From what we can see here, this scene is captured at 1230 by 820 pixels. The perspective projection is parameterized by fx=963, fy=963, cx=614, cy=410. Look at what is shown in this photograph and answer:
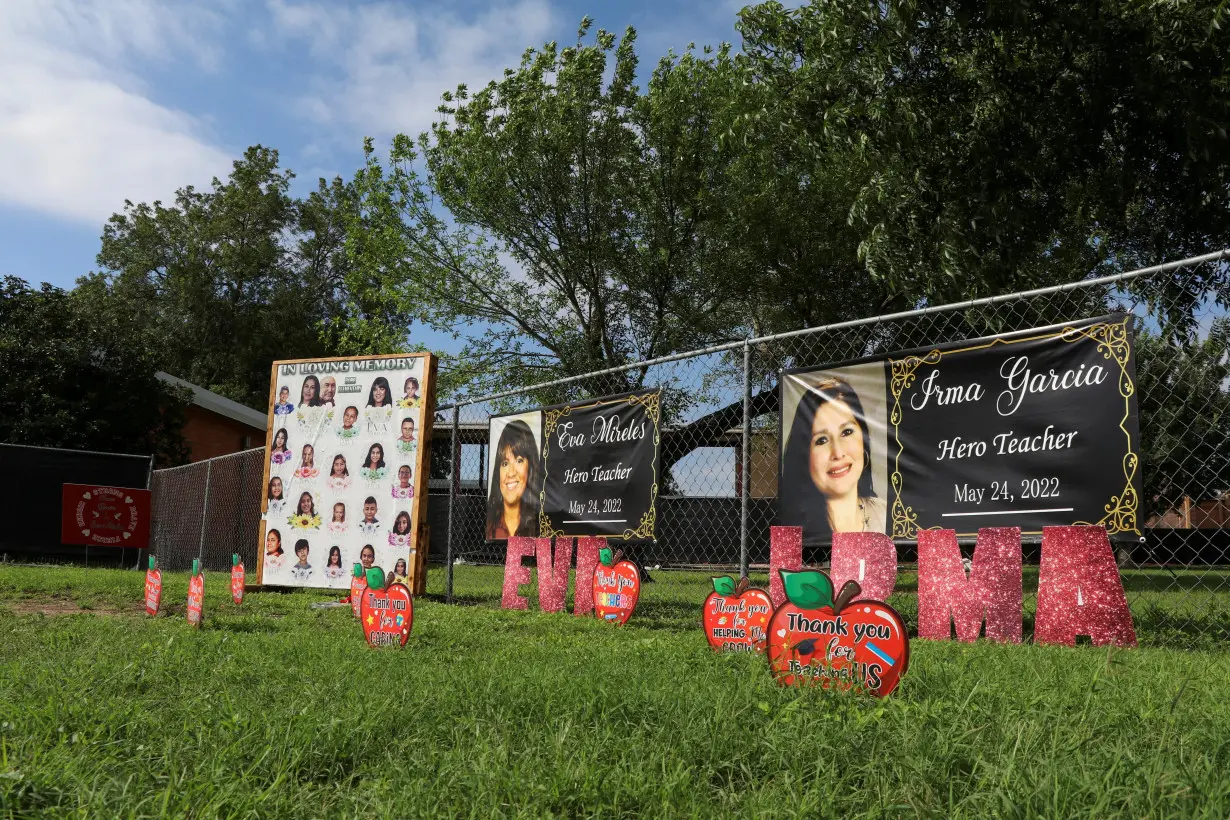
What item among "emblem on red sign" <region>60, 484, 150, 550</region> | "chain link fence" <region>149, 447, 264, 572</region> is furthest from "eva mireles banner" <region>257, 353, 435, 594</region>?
"emblem on red sign" <region>60, 484, 150, 550</region>

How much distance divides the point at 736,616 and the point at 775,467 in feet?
15.7

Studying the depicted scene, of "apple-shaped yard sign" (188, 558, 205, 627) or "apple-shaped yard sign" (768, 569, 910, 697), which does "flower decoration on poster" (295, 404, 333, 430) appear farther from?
"apple-shaped yard sign" (768, 569, 910, 697)

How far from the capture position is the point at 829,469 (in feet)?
19.1

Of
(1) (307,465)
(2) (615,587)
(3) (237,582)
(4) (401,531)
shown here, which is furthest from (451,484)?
(2) (615,587)

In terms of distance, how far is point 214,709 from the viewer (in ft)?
10.0

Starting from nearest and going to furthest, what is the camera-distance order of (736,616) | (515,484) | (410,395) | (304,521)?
(736,616) < (515,484) < (410,395) < (304,521)

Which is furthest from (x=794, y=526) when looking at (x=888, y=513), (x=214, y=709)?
(x=214, y=709)

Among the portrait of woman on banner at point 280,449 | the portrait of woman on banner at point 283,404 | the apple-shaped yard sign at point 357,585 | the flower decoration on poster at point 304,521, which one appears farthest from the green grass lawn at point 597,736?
the portrait of woman on banner at point 283,404

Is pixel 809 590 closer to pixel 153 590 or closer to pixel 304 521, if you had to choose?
pixel 153 590

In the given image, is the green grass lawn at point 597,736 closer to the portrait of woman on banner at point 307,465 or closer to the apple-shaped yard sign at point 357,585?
the apple-shaped yard sign at point 357,585

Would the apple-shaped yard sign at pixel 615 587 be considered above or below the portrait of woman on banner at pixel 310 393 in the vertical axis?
below

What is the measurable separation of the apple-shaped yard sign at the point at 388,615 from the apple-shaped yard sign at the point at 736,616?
1546mm

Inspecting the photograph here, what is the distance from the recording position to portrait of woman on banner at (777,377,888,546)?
5.63 meters

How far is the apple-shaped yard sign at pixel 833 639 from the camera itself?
3221 millimetres
